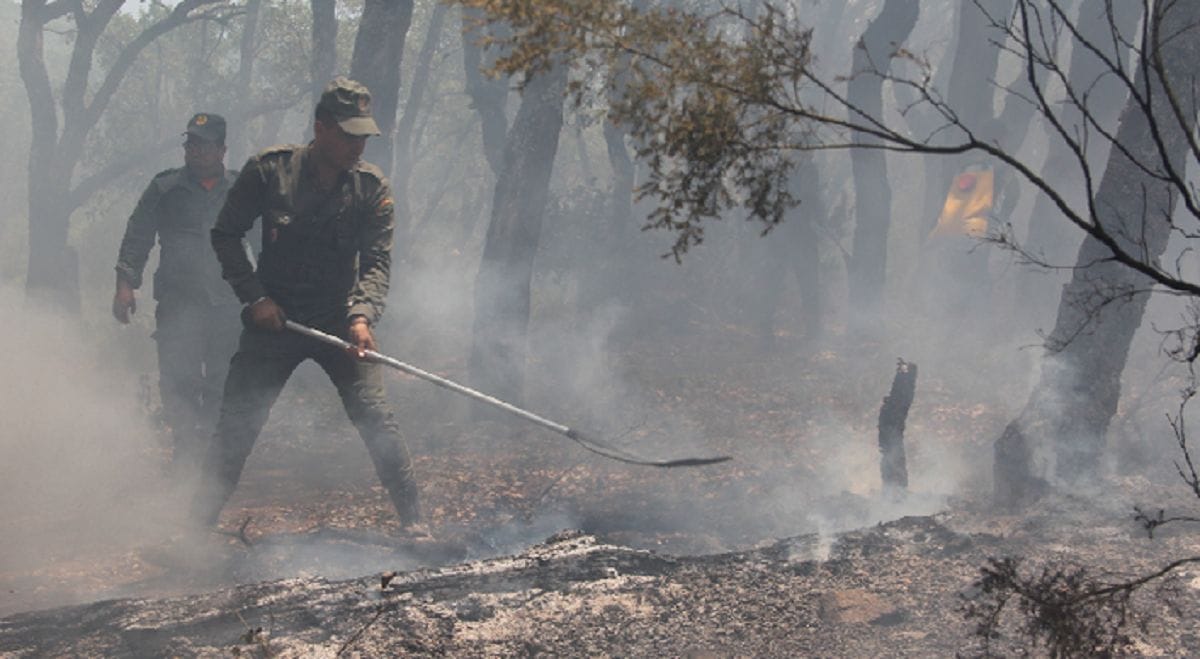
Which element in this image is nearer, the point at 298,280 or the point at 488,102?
the point at 298,280

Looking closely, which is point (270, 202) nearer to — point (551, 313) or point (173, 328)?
point (173, 328)

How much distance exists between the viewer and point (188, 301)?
266 inches

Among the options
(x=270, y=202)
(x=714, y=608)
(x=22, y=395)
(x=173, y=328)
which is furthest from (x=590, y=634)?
(x=22, y=395)

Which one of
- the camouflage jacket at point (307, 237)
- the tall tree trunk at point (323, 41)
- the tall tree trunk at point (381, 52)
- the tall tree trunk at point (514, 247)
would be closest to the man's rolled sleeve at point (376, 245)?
the camouflage jacket at point (307, 237)

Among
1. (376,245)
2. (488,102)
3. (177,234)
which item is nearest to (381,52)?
(177,234)

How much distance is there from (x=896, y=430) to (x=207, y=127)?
17.6 feet

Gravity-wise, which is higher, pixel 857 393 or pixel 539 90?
pixel 539 90

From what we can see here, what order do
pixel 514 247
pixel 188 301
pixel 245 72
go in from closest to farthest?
pixel 188 301 < pixel 514 247 < pixel 245 72

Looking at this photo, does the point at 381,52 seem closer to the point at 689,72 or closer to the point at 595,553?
the point at 595,553

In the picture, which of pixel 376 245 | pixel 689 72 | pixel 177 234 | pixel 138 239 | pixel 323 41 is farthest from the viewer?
pixel 323 41

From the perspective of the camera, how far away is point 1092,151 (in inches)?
639

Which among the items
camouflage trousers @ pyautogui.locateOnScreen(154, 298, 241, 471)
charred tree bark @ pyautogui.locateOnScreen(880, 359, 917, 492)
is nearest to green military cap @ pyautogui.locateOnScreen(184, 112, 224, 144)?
camouflage trousers @ pyautogui.locateOnScreen(154, 298, 241, 471)

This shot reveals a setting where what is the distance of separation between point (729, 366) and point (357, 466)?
5943 mm

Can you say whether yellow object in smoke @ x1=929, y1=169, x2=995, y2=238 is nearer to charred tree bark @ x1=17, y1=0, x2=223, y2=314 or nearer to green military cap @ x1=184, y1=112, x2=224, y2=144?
green military cap @ x1=184, y1=112, x2=224, y2=144
